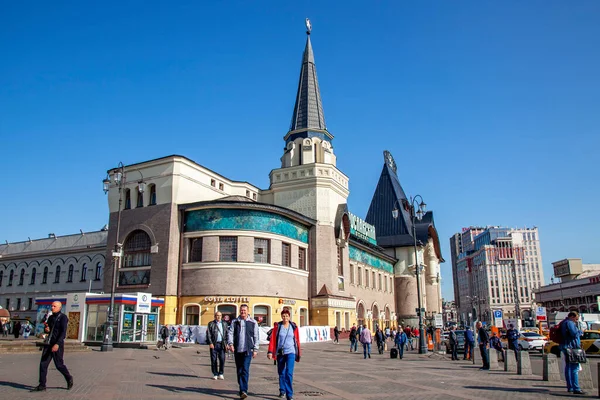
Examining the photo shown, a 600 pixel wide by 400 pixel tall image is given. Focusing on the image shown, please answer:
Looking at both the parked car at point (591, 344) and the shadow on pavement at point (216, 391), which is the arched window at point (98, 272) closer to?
the parked car at point (591, 344)

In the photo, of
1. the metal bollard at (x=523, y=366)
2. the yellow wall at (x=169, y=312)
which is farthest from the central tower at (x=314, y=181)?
the metal bollard at (x=523, y=366)

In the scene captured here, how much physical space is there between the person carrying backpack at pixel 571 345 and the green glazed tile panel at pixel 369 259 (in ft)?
124

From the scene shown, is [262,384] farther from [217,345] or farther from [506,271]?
[506,271]

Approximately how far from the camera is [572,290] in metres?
105

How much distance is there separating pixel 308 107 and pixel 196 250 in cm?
1992

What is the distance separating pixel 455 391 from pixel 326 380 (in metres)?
3.58

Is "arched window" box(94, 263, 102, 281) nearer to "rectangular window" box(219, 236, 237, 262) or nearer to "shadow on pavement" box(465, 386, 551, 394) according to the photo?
"rectangular window" box(219, 236, 237, 262)

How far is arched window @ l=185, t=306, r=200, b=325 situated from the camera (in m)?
35.3

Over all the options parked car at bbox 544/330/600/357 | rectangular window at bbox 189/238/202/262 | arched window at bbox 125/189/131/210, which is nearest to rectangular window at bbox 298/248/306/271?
rectangular window at bbox 189/238/202/262

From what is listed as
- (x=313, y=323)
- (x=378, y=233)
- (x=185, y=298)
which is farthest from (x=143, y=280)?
(x=378, y=233)

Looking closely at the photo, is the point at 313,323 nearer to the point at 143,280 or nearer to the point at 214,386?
the point at 143,280

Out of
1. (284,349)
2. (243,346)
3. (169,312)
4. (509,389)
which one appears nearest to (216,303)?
(169,312)

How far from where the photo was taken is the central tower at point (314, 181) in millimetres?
42144

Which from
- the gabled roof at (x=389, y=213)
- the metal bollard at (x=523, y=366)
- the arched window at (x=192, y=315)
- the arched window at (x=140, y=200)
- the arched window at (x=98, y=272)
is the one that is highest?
the gabled roof at (x=389, y=213)
